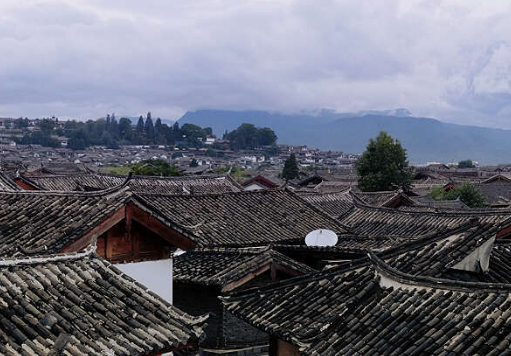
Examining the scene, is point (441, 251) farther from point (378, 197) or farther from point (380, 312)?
point (378, 197)

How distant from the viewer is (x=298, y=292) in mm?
12586

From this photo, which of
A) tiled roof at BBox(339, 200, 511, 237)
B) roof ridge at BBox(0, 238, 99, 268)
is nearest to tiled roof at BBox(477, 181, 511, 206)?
tiled roof at BBox(339, 200, 511, 237)

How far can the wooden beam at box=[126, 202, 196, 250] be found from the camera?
43.7ft

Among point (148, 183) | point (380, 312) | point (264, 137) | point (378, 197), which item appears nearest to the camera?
point (380, 312)

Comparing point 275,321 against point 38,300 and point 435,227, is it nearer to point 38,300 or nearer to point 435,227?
point 38,300

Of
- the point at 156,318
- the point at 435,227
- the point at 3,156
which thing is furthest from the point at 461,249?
the point at 3,156

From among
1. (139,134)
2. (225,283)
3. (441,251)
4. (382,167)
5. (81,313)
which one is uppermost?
(139,134)

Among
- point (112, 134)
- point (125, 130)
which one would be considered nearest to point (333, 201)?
point (112, 134)

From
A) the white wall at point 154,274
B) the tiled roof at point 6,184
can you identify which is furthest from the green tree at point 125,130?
the white wall at point 154,274

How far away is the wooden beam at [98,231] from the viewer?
12.2m

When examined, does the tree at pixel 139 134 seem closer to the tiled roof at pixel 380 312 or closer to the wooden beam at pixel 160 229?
the wooden beam at pixel 160 229

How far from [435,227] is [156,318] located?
731 inches

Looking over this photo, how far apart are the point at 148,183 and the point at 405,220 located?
649 inches

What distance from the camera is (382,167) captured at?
2378 inches
